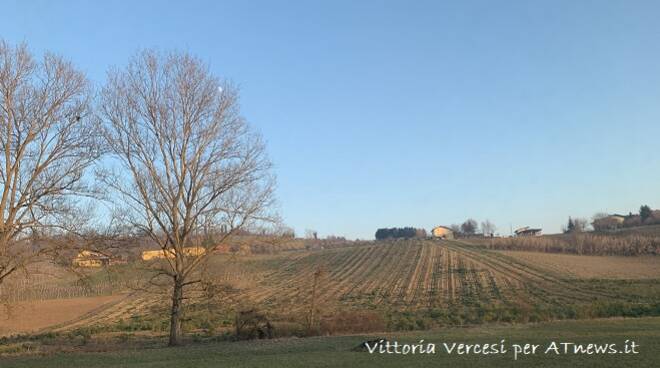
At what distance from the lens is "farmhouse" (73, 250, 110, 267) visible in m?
19.0

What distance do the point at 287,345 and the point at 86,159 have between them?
976cm

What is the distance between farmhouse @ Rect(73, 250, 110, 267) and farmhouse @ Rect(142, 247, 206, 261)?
5.47 feet

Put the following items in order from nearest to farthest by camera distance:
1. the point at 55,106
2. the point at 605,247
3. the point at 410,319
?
1. the point at 55,106
2. the point at 410,319
3. the point at 605,247

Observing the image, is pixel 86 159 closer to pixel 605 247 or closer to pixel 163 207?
pixel 163 207

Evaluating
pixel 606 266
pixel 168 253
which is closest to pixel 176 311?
pixel 168 253

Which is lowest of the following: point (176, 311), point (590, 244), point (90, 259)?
point (176, 311)

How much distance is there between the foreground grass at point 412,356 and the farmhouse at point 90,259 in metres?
3.32

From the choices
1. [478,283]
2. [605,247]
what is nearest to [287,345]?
[478,283]

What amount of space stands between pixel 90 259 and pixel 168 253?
108 inches

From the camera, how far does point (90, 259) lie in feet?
63.1

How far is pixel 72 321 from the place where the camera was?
37031 mm

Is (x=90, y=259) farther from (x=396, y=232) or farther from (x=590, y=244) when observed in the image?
(x=396, y=232)

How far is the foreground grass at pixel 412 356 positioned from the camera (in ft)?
37.1

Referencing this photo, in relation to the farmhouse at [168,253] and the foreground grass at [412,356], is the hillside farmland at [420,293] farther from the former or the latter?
the foreground grass at [412,356]
